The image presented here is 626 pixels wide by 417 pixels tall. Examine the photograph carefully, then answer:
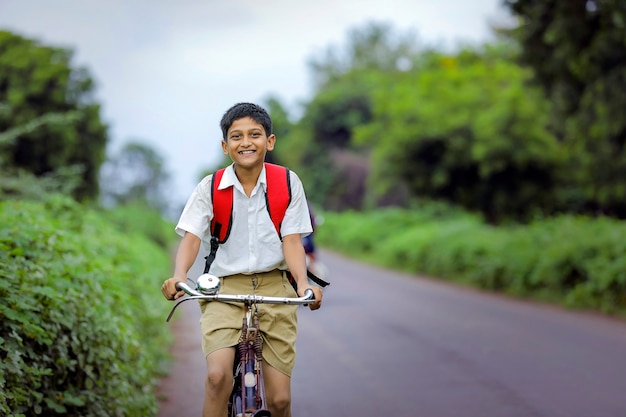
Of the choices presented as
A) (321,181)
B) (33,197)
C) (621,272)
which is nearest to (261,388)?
(33,197)

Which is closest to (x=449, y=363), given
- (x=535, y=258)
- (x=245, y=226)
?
(x=245, y=226)

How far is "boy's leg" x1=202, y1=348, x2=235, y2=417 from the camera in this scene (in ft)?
13.8

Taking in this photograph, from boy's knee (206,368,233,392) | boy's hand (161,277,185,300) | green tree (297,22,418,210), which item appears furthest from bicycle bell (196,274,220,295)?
green tree (297,22,418,210)

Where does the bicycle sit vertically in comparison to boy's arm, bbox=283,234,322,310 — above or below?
below

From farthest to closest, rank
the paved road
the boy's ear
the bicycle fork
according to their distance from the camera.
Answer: the paved road
the boy's ear
the bicycle fork

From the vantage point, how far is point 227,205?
4496 millimetres

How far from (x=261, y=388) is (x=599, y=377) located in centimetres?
519

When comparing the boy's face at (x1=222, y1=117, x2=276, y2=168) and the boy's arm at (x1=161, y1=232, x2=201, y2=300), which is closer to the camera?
the boy's arm at (x1=161, y1=232, x2=201, y2=300)

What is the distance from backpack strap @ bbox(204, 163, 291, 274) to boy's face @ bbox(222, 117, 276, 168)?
123 mm

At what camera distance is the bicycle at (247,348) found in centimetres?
405

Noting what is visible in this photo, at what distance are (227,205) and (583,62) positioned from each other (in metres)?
11.6

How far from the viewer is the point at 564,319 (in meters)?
13.2

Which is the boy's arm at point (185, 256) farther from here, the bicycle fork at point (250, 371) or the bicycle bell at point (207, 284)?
the bicycle fork at point (250, 371)

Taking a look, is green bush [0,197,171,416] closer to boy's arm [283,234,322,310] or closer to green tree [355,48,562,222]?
boy's arm [283,234,322,310]
